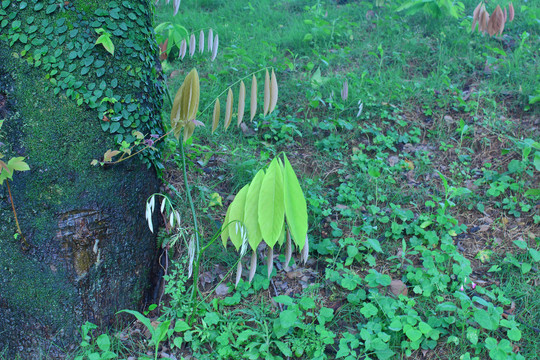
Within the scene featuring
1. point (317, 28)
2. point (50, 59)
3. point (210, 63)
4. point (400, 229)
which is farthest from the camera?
point (317, 28)

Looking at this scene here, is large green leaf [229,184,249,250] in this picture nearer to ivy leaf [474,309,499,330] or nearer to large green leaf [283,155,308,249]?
large green leaf [283,155,308,249]

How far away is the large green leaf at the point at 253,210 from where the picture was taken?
5.28 feet

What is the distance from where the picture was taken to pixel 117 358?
1895mm

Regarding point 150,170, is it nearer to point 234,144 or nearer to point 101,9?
point 101,9

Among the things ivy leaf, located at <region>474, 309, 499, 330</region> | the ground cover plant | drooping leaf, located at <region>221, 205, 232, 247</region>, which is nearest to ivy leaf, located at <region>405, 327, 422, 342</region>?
the ground cover plant

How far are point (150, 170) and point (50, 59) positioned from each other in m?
0.63

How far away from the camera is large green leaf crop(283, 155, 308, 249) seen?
1.58 metres

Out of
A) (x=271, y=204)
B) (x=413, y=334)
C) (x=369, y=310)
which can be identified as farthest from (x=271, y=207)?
(x=413, y=334)

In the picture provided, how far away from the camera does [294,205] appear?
63.1 inches

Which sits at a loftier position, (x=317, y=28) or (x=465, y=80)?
(x=317, y=28)

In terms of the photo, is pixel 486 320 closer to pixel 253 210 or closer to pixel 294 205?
pixel 294 205

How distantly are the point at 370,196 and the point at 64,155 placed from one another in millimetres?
1702

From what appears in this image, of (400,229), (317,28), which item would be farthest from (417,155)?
(317,28)

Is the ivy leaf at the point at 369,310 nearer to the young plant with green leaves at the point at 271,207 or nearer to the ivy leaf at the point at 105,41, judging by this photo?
the young plant with green leaves at the point at 271,207
